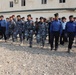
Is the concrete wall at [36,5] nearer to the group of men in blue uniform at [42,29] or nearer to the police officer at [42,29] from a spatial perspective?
the group of men in blue uniform at [42,29]

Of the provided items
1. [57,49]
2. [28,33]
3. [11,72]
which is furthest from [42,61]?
[28,33]

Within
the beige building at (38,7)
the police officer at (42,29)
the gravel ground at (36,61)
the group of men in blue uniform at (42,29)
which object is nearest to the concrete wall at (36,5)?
the beige building at (38,7)

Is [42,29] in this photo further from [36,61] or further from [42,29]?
[36,61]

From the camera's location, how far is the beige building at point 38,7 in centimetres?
2931

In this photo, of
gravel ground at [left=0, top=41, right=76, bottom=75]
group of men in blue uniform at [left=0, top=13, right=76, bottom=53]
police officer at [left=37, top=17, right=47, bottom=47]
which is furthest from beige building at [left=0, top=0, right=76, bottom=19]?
gravel ground at [left=0, top=41, right=76, bottom=75]

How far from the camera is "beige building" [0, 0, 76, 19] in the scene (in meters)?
29.3

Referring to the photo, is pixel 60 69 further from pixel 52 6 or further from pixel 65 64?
pixel 52 6

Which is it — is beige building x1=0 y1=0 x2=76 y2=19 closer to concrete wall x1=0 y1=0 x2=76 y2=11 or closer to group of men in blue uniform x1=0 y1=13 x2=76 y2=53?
concrete wall x1=0 y1=0 x2=76 y2=11

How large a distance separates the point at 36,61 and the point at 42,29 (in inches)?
120

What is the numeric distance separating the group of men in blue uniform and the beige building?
569 inches

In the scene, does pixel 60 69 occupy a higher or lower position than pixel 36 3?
lower

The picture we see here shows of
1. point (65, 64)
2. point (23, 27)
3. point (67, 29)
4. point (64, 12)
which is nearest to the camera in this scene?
point (65, 64)

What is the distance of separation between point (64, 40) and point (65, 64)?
5025 mm

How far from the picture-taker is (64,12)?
2938 centimetres
